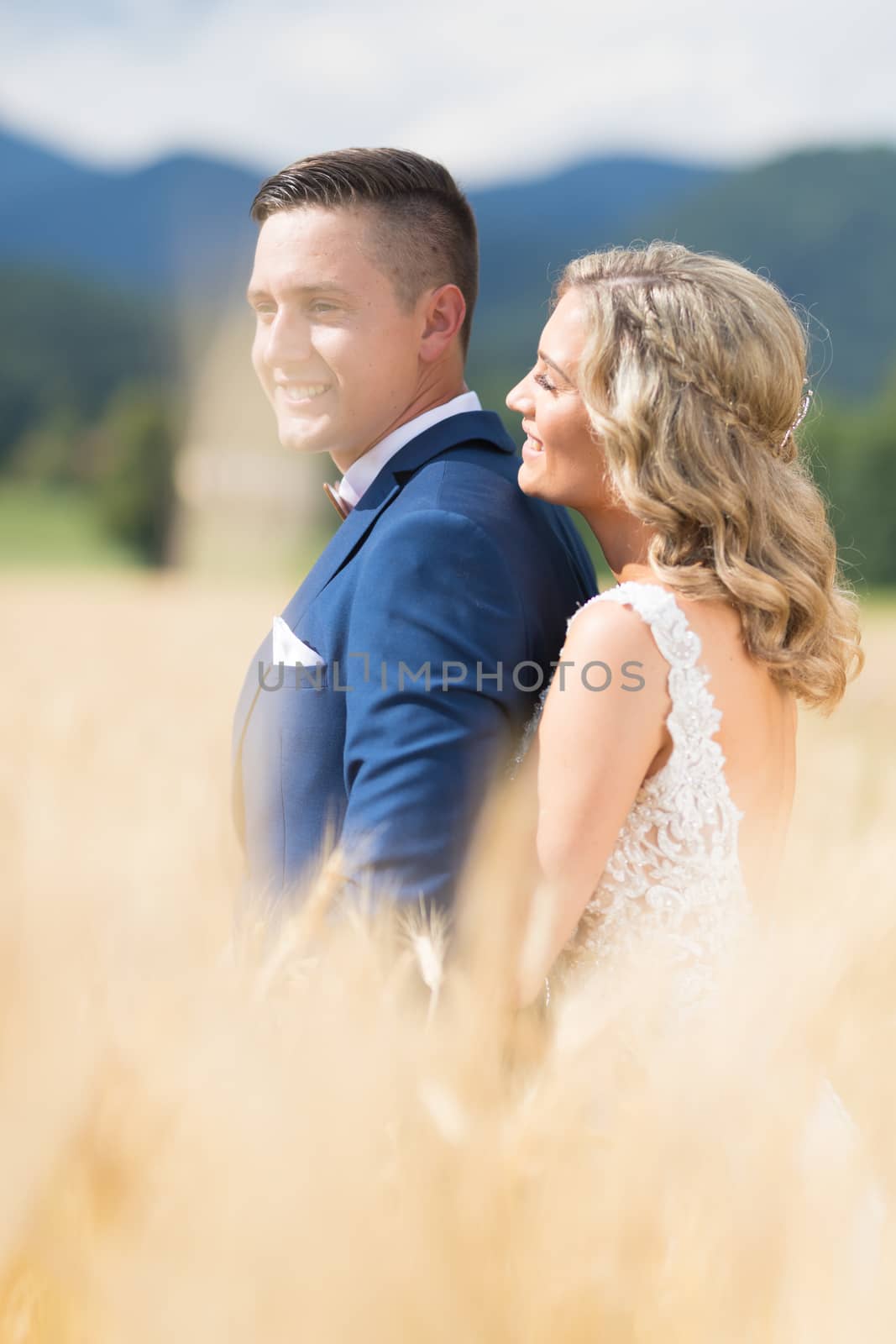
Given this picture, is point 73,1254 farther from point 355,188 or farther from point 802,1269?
point 355,188

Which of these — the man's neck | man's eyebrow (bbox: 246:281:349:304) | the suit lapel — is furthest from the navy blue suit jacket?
man's eyebrow (bbox: 246:281:349:304)

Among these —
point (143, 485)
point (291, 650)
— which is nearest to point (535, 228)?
point (143, 485)

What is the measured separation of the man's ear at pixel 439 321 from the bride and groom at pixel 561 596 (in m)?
0.02

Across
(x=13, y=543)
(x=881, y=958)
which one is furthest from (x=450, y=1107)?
(x=13, y=543)

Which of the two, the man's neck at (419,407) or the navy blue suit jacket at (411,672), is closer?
the navy blue suit jacket at (411,672)

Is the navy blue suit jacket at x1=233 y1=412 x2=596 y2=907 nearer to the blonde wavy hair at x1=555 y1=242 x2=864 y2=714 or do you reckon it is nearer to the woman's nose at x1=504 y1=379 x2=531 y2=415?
the woman's nose at x1=504 y1=379 x2=531 y2=415

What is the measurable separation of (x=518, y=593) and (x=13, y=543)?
46.3 m

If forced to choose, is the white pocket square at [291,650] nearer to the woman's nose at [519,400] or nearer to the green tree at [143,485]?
the woman's nose at [519,400]

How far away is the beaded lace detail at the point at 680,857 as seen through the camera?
1.58 m

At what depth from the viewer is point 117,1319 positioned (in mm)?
504

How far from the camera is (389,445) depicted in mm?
1855

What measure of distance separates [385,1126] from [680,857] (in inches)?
45.7

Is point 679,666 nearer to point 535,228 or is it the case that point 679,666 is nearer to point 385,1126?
point 385,1126

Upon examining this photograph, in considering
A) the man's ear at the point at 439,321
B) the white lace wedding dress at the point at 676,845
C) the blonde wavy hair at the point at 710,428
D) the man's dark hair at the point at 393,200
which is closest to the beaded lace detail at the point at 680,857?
the white lace wedding dress at the point at 676,845
